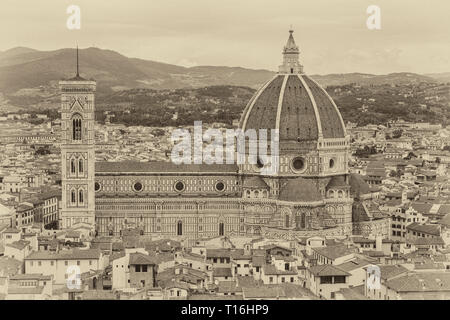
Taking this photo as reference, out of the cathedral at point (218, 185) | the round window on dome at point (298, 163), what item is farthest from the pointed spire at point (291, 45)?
the round window on dome at point (298, 163)

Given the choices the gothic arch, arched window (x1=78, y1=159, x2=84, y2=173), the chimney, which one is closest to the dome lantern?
the gothic arch

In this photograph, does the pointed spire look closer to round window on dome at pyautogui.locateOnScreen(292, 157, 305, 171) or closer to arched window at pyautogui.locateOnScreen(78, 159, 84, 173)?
round window on dome at pyautogui.locateOnScreen(292, 157, 305, 171)

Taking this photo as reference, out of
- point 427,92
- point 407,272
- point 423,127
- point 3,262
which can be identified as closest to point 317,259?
point 407,272

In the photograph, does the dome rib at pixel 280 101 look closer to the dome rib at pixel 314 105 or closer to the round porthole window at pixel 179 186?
the dome rib at pixel 314 105

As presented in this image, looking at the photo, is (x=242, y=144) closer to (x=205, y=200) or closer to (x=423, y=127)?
(x=205, y=200)

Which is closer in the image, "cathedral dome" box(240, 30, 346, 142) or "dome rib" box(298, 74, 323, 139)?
"dome rib" box(298, 74, 323, 139)
